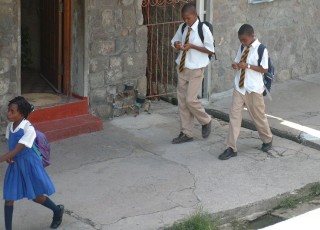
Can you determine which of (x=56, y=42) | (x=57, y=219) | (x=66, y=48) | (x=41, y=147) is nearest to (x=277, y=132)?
(x=66, y=48)

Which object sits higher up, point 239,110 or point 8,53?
point 8,53

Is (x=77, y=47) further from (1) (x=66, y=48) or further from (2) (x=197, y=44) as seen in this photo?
(2) (x=197, y=44)

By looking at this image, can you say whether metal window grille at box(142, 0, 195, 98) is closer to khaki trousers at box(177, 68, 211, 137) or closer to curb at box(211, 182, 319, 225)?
khaki trousers at box(177, 68, 211, 137)

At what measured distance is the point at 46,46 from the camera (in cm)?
1128

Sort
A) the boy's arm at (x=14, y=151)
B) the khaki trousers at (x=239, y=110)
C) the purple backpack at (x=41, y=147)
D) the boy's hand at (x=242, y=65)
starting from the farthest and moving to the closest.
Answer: the khaki trousers at (x=239, y=110)
the boy's hand at (x=242, y=65)
the purple backpack at (x=41, y=147)
the boy's arm at (x=14, y=151)

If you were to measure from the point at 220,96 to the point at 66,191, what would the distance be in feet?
13.9

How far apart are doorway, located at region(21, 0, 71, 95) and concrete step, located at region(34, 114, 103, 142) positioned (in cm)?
57

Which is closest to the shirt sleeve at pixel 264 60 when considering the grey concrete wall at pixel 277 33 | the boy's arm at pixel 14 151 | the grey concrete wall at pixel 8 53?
the grey concrete wall at pixel 277 33

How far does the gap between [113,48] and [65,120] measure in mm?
1152

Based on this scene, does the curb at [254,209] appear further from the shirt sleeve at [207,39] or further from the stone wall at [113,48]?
the stone wall at [113,48]

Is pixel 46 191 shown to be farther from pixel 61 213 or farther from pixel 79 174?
pixel 79 174

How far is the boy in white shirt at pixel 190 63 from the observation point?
371 inches

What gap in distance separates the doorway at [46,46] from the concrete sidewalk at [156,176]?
0.98m

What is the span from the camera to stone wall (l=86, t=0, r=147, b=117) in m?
10.2
